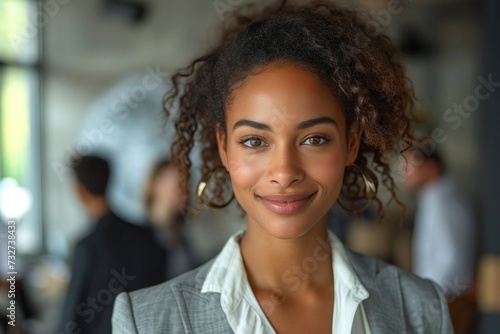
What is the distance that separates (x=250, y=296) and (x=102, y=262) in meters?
1.65

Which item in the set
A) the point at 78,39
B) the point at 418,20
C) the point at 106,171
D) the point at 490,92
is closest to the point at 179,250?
the point at 106,171

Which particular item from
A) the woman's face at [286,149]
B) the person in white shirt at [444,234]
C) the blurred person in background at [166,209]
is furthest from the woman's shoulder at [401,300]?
the person in white shirt at [444,234]

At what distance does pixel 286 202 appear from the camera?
1.41 metres

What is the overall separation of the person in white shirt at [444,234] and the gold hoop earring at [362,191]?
263 centimetres

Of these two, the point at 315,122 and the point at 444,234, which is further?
the point at 444,234

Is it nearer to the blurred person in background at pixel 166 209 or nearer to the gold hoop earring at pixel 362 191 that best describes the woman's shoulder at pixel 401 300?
the gold hoop earring at pixel 362 191

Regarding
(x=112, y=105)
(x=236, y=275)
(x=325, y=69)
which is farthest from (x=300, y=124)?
(x=112, y=105)

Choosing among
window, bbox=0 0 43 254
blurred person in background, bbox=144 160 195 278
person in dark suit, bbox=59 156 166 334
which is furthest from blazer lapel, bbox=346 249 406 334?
window, bbox=0 0 43 254

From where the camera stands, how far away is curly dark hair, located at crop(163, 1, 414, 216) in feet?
4.82

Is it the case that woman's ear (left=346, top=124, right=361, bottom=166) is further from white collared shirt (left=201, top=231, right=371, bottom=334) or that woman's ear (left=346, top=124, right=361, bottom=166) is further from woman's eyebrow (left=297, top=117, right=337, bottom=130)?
white collared shirt (left=201, top=231, right=371, bottom=334)

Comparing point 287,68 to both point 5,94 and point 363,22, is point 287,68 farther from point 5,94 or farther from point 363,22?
A: point 5,94

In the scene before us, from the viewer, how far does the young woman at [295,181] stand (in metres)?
1.41

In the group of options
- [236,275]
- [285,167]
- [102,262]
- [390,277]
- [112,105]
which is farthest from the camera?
[112,105]

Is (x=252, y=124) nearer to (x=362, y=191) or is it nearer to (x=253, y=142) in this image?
(x=253, y=142)
